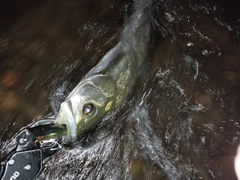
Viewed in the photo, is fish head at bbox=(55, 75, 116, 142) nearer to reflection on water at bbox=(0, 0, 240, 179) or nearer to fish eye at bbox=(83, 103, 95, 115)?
fish eye at bbox=(83, 103, 95, 115)

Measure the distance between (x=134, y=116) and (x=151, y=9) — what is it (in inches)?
31.2

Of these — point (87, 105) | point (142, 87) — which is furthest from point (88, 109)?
point (142, 87)

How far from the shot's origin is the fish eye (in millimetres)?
1874

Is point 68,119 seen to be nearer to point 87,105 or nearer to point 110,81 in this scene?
point 87,105

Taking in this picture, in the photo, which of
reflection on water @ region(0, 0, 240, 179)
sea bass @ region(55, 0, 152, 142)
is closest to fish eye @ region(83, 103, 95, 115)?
sea bass @ region(55, 0, 152, 142)

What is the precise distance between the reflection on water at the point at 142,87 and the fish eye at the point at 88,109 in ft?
0.59

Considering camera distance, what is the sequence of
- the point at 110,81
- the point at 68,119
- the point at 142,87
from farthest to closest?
the point at 142,87
the point at 110,81
the point at 68,119

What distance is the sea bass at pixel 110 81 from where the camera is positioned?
6.08 feet

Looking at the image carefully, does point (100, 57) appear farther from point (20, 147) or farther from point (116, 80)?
point (20, 147)

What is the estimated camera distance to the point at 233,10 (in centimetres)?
269

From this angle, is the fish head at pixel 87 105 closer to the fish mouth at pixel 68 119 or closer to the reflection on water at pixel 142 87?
the fish mouth at pixel 68 119

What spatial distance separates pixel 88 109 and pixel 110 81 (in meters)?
0.25

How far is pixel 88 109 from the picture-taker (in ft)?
6.21

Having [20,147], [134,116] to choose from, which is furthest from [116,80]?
[20,147]
